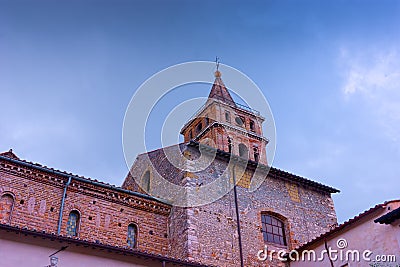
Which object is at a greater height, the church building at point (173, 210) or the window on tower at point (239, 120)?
the window on tower at point (239, 120)

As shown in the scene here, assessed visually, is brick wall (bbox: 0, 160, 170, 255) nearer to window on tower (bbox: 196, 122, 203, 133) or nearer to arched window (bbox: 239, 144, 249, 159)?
arched window (bbox: 239, 144, 249, 159)

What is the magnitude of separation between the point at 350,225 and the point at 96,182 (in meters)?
8.16

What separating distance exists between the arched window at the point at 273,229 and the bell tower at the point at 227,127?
1083 centimetres

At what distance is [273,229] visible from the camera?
17.6 m

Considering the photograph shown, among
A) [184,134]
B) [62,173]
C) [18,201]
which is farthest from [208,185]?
[184,134]

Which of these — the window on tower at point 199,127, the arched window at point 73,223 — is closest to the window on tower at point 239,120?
the window on tower at point 199,127

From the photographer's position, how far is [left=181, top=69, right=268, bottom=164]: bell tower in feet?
96.8

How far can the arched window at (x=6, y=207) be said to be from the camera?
13148 mm

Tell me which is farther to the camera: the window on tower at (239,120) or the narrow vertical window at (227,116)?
the window on tower at (239,120)

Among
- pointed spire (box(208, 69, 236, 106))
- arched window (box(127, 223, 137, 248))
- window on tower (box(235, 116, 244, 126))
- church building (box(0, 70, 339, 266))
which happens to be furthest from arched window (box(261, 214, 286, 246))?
pointed spire (box(208, 69, 236, 106))

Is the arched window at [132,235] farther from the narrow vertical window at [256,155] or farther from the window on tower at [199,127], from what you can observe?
the window on tower at [199,127]

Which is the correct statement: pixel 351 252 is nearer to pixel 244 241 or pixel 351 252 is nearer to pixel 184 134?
pixel 244 241

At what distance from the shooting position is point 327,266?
1325cm

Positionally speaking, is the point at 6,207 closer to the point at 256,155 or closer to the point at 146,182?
the point at 146,182
